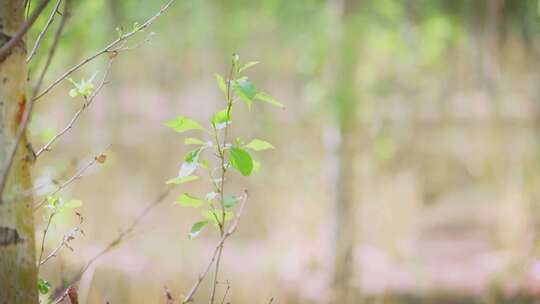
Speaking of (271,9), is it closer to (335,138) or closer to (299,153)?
(299,153)

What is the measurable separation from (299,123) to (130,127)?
3281 mm

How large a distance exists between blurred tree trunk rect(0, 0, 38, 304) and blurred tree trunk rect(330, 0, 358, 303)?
5144 millimetres

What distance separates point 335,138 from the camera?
6289mm

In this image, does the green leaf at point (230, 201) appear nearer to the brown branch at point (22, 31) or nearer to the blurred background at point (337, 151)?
the brown branch at point (22, 31)

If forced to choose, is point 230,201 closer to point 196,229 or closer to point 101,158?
point 196,229

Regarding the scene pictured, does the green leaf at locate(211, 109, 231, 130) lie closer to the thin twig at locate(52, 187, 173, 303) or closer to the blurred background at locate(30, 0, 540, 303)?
the thin twig at locate(52, 187, 173, 303)

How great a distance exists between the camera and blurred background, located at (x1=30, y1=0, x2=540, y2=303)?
6219mm

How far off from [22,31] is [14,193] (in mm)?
233

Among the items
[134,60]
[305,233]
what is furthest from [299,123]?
[305,233]

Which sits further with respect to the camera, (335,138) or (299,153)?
(299,153)

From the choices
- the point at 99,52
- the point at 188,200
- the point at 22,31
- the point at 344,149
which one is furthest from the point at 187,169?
the point at 344,149

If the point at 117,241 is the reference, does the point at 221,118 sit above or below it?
above

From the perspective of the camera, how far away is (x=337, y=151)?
6312mm

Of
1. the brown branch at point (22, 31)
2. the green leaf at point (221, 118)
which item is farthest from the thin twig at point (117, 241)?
the brown branch at point (22, 31)
